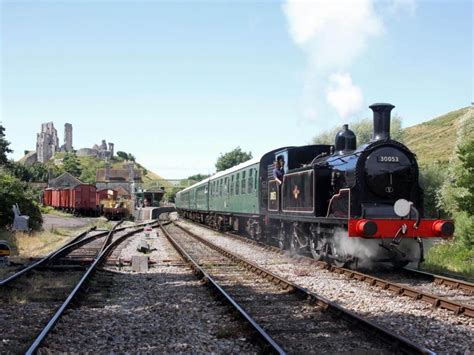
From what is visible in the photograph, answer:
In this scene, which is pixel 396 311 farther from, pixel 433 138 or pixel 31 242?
pixel 433 138

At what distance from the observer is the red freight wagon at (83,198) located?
2015 inches

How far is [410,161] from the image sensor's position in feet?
40.1

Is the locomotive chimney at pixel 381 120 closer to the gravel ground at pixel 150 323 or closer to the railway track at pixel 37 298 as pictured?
the gravel ground at pixel 150 323

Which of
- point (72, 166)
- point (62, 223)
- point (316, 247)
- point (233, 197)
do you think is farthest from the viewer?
point (72, 166)

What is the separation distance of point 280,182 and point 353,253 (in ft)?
15.7

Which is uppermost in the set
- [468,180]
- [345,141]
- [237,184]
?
[345,141]

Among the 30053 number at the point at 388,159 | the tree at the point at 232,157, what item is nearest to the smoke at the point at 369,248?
the 30053 number at the point at 388,159

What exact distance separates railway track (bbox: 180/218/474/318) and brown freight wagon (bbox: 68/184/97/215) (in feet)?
134

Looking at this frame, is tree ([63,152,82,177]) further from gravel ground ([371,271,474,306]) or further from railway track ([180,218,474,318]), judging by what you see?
gravel ground ([371,271,474,306])

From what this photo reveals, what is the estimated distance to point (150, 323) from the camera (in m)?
7.28

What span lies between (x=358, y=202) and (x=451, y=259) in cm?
616

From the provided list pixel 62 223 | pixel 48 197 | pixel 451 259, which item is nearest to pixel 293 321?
pixel 451 259

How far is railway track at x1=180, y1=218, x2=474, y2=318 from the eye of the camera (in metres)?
8.09

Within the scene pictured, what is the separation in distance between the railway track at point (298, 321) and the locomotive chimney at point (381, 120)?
4.05 metres
